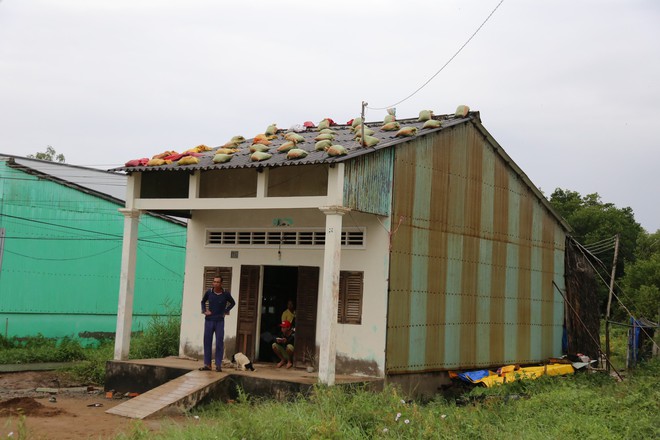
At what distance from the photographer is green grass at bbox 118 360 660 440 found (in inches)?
367

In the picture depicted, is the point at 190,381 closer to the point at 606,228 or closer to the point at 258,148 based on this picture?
the point at 258,148

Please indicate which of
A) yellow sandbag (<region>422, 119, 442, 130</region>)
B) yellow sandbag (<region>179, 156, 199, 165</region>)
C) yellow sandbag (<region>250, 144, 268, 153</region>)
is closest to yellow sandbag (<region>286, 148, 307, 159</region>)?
yellow sandbag (<region>250, 144, 268, 153</region>)

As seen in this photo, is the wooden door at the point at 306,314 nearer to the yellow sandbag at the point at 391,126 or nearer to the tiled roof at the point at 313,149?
the tiled roof at the point at 313,149

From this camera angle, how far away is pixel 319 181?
13812 mm

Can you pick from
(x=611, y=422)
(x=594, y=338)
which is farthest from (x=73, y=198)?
(x=611, y=422)

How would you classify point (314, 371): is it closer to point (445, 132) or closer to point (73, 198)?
point (445, 132)

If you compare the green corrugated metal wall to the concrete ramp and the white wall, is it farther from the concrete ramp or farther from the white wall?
the concrete ramp

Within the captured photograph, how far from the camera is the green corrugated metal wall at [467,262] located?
13914mm

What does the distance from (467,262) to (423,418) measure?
594 centimetres

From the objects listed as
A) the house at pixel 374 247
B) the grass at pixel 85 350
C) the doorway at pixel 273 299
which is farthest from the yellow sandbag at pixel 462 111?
the grass at pixel 85 350

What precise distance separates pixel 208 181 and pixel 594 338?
10.4 meters

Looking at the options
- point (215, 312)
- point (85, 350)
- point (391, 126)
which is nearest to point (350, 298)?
point (215, 312)

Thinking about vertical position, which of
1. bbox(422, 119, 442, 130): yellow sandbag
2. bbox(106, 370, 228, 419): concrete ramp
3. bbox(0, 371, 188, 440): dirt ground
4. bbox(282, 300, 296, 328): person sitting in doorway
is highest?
bbox(422, 119, 442, 130): yellow sandbag

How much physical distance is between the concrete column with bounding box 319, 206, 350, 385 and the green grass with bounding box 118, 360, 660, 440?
50cm
